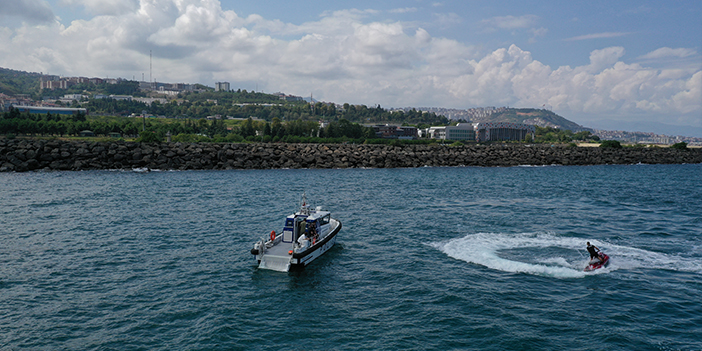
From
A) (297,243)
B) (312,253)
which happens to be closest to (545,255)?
(312,253)

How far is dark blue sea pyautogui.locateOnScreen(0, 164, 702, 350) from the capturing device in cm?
1672

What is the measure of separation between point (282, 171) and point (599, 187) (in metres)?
55.1

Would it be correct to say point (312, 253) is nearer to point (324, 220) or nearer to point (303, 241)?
point (303, 241)

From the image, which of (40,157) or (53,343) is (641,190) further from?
(40,157)

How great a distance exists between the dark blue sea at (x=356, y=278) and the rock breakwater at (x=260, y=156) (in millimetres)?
32948

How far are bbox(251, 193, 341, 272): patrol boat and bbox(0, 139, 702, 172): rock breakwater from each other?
196ft

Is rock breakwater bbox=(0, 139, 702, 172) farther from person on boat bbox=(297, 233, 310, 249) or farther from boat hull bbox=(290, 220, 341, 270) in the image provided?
person on boat bbox=(297, 233, 310, 249)

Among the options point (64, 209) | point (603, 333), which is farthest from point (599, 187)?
point (64, 209)

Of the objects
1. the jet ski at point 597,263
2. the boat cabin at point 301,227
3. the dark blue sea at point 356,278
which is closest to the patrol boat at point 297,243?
the boat cabin at point 301,227

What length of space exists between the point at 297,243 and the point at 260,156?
6573 cm

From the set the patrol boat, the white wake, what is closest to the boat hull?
the patrol boat

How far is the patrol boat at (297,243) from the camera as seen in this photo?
2405cm

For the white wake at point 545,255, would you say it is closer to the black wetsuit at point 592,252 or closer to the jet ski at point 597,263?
the jet ski at point 597,263

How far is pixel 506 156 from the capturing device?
11075 cm
